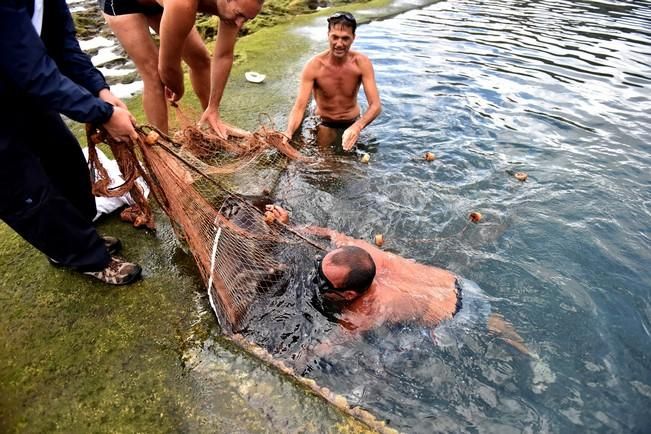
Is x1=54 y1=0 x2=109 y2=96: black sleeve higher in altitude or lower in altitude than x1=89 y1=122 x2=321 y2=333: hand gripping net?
higher

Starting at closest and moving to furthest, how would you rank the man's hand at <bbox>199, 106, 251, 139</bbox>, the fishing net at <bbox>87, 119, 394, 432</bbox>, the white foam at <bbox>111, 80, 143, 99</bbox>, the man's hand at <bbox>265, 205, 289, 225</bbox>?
1. the fishing net at <bbox>87, 119, 394, 432</bbox>
2. the man's hand at <bbox>265, 205, 289, 225</bbox>
3. the man's hand at <bbox>199, 106, 251, 139</bbox>
4. the white foam at <bbox>111, 80, 143, 99</bbox>

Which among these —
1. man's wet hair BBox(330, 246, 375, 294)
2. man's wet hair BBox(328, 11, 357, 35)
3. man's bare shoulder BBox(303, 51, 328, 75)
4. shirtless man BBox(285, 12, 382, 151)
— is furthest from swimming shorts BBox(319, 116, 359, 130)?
man's wet hair BBox(330, 246, 375, 294)

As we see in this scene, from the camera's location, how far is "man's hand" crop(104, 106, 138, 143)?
8.93 ft

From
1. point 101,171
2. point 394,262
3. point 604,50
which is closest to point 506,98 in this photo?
point 604,50

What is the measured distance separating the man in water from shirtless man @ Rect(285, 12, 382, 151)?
7.19 feet

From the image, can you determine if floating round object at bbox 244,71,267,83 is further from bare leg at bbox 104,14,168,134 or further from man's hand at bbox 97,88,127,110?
man's hand at bbox 97,88,127,110

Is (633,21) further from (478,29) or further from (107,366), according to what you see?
(107,366)

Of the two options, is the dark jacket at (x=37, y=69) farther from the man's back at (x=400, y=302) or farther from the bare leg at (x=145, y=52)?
the man's back at (x=400, y=302)

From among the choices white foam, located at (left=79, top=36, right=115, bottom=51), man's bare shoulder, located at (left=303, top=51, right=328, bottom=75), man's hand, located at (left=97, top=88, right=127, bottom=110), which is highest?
man's hand, located at (left=97, top=88, right=127, bottom=110)

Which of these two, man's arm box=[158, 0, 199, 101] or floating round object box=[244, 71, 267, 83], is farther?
floating round object box=[244, 71, 267, 83]

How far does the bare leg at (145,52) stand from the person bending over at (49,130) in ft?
3.24

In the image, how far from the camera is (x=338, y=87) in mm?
5926

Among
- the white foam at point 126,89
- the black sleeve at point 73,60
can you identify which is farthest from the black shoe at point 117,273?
→ the white foam at point 126,89

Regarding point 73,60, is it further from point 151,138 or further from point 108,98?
point 151,138
